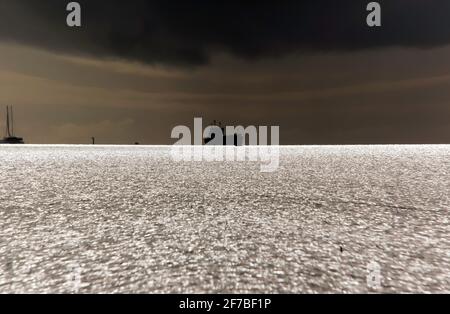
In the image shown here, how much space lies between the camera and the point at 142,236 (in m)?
6.32

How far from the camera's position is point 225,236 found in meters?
6.28

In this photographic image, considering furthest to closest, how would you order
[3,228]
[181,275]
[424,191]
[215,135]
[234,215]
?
[215,135] < [424,191] < [234,215] < [3,228] < [181,275]

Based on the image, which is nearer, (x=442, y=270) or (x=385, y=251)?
(x=442, y=270)

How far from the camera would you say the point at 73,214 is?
7965 millimetres

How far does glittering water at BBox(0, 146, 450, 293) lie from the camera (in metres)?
4.46

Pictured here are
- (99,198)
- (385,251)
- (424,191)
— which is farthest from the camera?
(424,191)

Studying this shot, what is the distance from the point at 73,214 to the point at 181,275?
169 inches

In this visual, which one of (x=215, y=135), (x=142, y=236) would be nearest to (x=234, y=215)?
(x=142, y=236)

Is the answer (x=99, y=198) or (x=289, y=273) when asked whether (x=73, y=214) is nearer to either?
(x=99, y=198)

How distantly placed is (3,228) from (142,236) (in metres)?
2.78

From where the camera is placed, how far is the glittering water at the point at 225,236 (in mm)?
4465

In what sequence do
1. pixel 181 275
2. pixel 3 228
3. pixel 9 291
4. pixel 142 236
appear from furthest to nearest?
pixel 3 228, pixel 142 236, pixel 181 275, pixel 9 291
